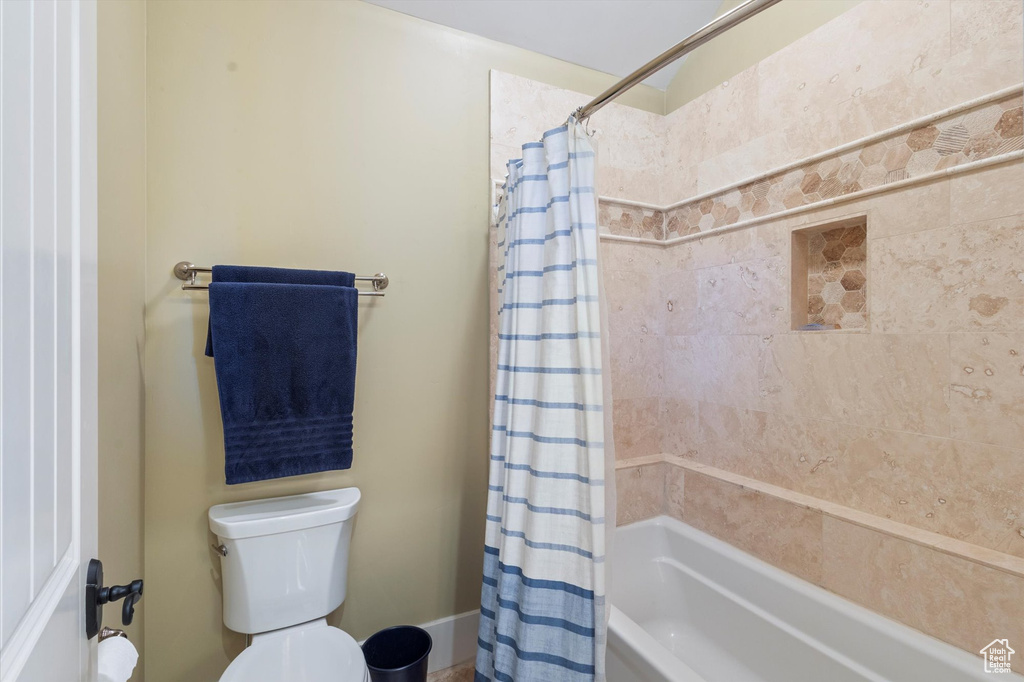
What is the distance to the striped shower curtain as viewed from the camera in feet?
3.98

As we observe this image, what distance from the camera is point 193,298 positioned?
4.90 feet

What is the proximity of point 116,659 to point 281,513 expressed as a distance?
861 mm

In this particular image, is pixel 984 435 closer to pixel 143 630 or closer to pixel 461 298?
pixel 461 298

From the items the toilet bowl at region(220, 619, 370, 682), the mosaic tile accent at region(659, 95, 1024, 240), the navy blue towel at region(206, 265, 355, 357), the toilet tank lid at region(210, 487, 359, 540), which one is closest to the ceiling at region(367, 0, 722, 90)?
the mosaic tile accent at region(659, 95, 1024, 240)

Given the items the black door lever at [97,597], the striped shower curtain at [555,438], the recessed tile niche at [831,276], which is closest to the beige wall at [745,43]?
the recessed tile niche at [831,276]

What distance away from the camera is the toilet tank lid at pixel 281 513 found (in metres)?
1.40

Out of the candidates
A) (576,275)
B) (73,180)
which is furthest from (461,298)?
(73,180)

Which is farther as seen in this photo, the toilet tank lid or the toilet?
the toilet tank lid

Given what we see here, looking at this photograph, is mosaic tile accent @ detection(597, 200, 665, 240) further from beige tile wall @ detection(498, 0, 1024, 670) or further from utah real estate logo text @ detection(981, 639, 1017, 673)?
utah real estate logo text @ detection(981, 639, 1017, 673)

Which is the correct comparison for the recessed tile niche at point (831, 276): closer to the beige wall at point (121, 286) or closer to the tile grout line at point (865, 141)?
the tile grout line at point (865, 141)

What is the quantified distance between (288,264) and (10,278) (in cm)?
134

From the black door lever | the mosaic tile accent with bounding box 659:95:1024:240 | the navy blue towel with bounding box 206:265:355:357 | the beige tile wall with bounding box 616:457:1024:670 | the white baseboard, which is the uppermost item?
the mosaic tile accent with bounding box 659:95:1024:240

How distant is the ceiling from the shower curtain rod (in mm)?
859

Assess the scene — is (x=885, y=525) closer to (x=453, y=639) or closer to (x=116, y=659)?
(x=453, y=639)
